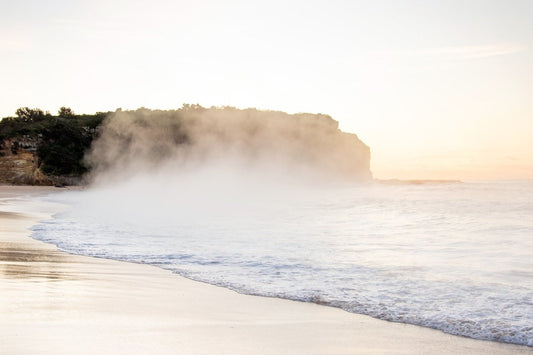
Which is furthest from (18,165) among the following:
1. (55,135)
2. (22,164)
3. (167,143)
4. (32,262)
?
(32,262)

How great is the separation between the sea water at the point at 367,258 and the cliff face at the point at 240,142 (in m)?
63.1

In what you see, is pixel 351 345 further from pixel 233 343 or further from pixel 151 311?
pixel 151 311

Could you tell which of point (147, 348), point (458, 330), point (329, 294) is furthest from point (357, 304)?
point (147, 348)

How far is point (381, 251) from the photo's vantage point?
8.33m

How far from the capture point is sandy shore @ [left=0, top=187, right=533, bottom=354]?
3.41m

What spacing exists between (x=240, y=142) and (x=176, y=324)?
84.7 metres

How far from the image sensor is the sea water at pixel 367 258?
15.7 ft

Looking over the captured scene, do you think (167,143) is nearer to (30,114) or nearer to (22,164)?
(30,114)

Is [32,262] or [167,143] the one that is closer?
[32,262]

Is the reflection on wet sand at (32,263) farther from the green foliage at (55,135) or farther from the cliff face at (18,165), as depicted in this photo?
the green foliage at (55,135)

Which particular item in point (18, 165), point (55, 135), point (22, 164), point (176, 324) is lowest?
point (176, 324)

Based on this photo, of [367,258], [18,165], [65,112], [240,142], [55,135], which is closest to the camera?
[367,258]

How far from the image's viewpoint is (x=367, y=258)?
763cm

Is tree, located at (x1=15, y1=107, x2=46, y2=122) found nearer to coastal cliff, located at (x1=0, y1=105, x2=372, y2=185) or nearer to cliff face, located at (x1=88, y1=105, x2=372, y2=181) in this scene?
coastal cliff, located at (x1=0, y1=105, x2=372, y2=185)
